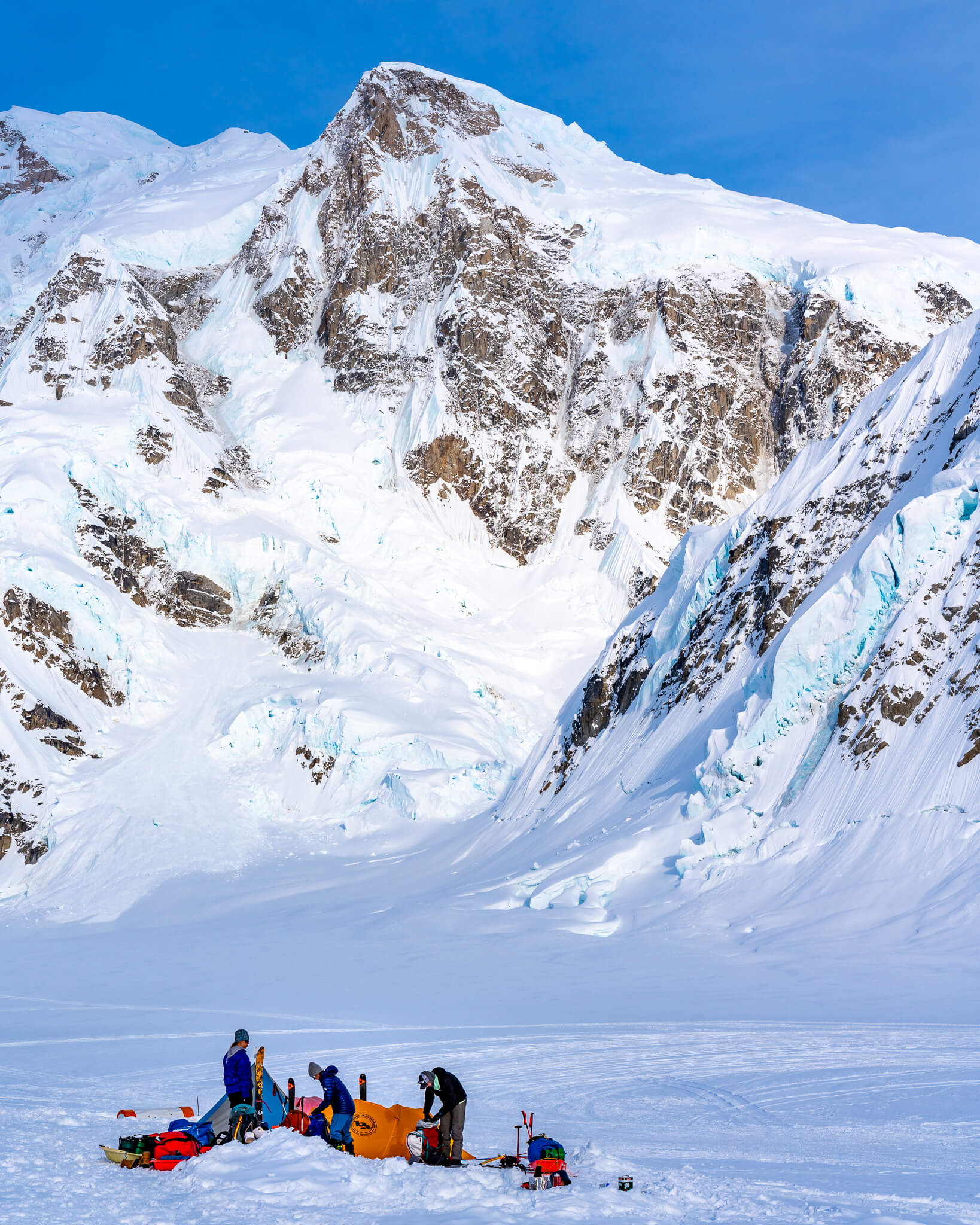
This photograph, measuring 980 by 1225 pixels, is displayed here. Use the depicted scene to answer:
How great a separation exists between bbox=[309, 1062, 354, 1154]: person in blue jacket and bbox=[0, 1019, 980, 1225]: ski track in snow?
27 cm

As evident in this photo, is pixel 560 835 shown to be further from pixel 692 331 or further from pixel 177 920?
pixel 692 331

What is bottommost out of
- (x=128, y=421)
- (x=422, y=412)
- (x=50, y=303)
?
(x=128, y=421)

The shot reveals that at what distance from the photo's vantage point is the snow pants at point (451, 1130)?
991 cm

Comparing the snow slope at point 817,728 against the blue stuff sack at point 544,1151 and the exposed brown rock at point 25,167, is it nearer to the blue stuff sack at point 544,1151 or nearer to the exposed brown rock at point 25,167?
the blue stuff sack at point 544,1151

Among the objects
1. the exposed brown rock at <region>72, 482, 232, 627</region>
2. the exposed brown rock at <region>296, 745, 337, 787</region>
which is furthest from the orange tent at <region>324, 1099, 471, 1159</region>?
the exposed brown rock at <region>72, 482, 232, 627</region>

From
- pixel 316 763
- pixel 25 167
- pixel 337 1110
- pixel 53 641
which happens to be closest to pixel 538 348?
pixel 316 763

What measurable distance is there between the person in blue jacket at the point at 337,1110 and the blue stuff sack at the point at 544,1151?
6.19ft

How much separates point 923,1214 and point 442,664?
59.2 meters

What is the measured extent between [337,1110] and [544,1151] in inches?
85.8

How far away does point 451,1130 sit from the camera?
9.93 m

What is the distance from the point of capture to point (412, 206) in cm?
10431

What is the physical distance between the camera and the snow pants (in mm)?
9914

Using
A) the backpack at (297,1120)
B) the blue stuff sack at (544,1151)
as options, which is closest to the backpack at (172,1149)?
the backpack at (297,1120)

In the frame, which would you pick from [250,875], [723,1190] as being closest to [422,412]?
[250,875]
